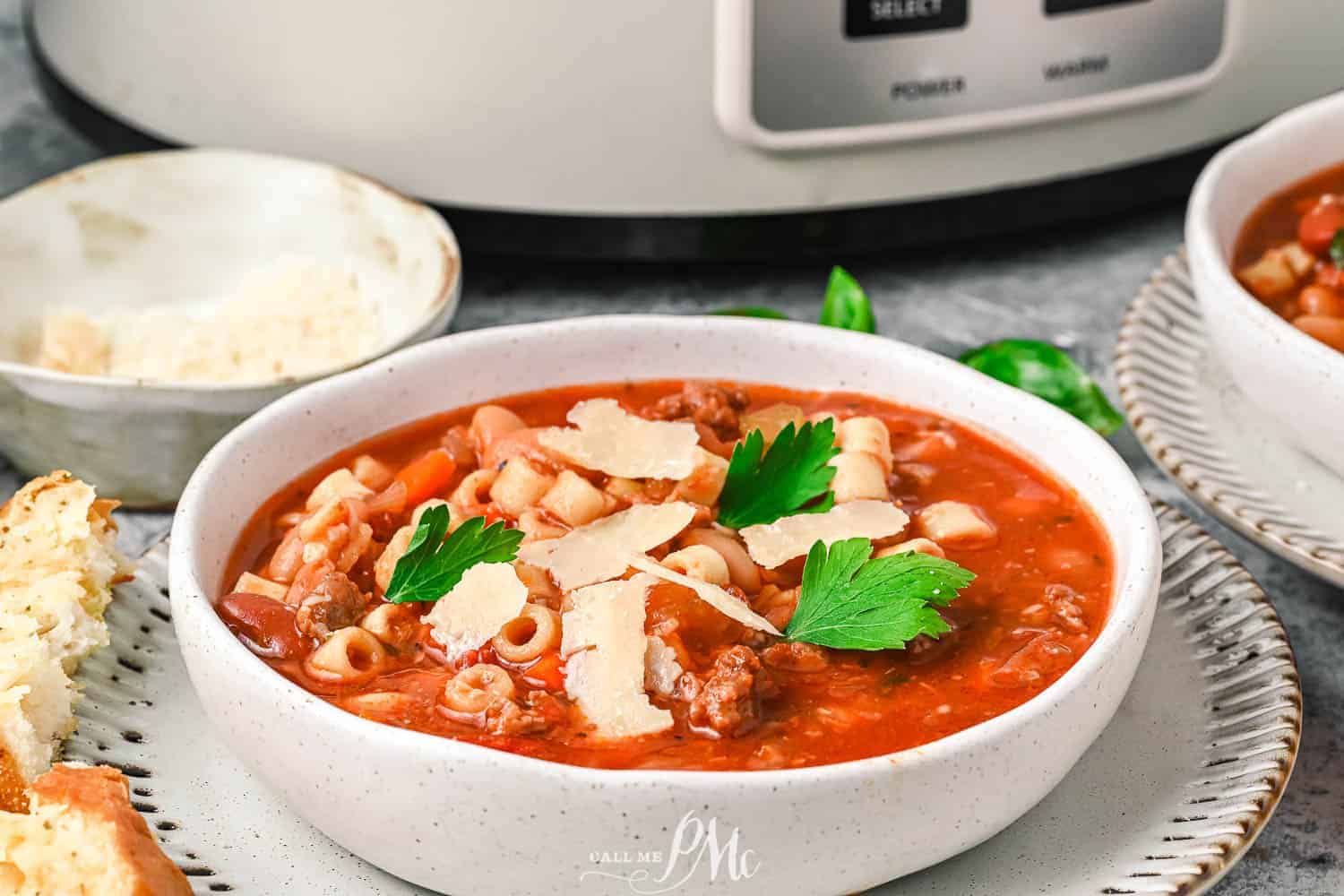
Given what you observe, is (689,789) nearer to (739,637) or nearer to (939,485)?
(739,637)

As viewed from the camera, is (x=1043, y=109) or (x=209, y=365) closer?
(x=209, y=365)

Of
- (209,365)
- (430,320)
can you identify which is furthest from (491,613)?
(209,365)

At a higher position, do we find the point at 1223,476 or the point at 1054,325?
the point at 1223,476

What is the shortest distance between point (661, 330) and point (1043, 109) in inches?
35.1

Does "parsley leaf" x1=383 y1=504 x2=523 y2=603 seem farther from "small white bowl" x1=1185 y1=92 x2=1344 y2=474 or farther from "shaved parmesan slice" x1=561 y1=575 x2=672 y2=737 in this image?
"small white bowl" x1=1185 y1=92 x2=1344 y2=474

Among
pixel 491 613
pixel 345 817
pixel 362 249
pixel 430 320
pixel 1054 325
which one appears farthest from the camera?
pixel 1054 325

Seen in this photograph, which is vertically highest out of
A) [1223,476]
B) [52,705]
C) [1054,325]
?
[52,705]

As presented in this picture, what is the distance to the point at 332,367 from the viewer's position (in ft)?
6.52

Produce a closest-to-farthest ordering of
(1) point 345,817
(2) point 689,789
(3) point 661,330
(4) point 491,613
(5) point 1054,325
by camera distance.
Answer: (2) point 689,789 < (1) point 345,817 < (4) point 491,613 < (3) point 661,330 < (5) point 1054,325

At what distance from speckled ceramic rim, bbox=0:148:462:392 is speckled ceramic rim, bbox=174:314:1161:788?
22cm

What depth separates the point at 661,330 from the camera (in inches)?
70.6

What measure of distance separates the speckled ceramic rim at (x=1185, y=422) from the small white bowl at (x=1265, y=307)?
8 cm

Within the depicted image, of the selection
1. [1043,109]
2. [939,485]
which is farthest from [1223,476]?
[1043,109]

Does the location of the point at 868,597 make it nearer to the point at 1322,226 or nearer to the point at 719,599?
the point at 719,599
